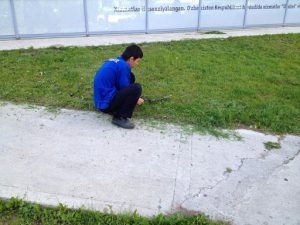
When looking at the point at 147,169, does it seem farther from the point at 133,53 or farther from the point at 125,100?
the point at 133,53

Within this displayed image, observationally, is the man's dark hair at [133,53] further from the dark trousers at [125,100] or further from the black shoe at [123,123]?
the black shoe at [123,123]

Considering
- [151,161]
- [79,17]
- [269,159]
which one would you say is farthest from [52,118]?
[79,17]

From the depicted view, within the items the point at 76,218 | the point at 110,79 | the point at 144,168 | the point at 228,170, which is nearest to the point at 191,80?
Result: the point at 110,79

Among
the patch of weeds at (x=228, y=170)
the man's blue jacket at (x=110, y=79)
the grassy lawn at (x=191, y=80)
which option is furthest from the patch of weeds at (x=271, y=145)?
the man's blue jacket at (x=110, y=79)

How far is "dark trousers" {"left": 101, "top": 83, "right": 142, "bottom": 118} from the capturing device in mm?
4207

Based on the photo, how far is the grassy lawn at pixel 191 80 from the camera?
4773 millimetres

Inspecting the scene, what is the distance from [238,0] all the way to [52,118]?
28.8 ft

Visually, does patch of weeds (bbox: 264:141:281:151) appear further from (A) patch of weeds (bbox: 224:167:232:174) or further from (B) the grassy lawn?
(A) patch of weeds (bbox: 224:167:232:174)

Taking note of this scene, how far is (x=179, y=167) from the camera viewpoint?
3.58 metres

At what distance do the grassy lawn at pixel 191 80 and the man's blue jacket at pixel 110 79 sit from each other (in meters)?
0.62

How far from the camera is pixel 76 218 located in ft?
9.27

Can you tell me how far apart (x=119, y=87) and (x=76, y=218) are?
1920mm

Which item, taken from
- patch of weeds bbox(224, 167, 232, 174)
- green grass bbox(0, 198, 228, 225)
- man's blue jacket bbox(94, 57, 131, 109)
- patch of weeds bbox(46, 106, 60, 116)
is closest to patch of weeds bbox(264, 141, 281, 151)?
patch of weeds bbox(224, 167, 232, 174)

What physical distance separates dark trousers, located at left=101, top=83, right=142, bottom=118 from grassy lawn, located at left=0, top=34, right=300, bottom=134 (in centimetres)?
45
